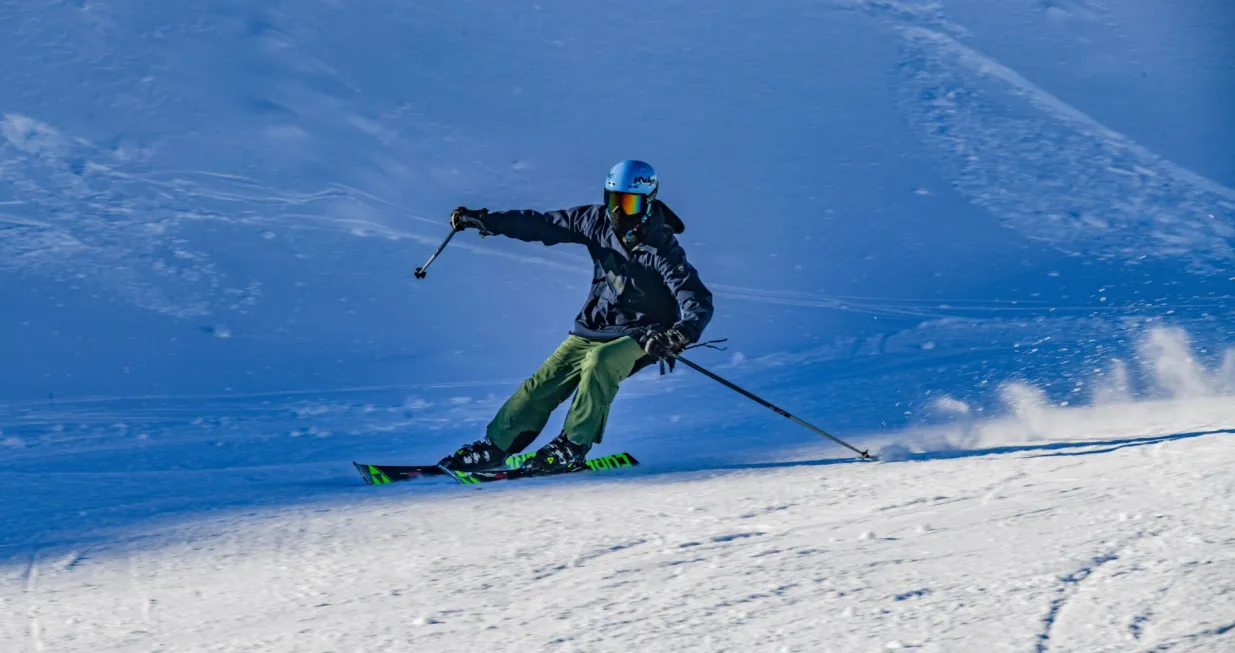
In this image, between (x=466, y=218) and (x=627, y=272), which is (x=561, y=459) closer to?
(x=627, y=272)

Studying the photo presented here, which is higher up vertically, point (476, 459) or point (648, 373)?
point (648, 373)

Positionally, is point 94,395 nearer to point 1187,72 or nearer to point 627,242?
point 627,242

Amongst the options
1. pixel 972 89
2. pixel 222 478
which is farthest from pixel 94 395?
pixel 972 89

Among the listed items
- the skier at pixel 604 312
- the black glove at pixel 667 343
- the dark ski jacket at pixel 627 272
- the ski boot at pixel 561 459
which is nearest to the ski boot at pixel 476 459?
the skier at pixel 604 312

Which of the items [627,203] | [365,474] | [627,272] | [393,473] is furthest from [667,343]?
[365,474]

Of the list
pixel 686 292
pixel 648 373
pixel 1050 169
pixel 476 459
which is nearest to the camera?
pixel 686 292

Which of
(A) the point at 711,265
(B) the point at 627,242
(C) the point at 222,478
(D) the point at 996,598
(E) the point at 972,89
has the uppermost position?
(E) the point at 972,89

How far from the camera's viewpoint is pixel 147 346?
8.80m

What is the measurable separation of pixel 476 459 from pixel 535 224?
41.9 inches

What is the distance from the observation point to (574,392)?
236 inches

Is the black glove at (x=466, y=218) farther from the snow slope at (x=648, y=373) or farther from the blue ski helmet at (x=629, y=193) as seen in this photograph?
the snow slope at (x=648, y=373)

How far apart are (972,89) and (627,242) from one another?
9339 mm

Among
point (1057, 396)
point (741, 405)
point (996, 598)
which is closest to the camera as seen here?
point (996, 598)

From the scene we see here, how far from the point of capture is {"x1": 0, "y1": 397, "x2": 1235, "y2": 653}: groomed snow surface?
3357mm
